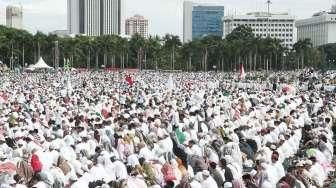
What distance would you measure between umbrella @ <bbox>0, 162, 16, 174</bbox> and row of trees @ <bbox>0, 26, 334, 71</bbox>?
3229 inches

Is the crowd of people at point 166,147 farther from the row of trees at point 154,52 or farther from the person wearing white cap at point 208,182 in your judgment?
the row of trees at point 154,52

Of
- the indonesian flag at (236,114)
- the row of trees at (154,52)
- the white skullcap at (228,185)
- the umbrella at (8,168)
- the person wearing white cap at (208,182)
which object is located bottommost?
the white skullcap at (228,185)

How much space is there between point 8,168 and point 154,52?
Result: 92.6 meters

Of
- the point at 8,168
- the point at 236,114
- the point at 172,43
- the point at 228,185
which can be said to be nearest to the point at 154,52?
the point at 172,43

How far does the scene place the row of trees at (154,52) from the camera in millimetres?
96000

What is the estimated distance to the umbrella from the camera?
43.5 feet

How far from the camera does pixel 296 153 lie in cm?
1719

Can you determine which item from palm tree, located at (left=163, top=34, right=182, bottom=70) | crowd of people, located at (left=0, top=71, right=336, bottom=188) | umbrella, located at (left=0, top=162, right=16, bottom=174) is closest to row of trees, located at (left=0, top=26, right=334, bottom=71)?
palm tree, located at (left=163, top=34, right=182, bottom=70)

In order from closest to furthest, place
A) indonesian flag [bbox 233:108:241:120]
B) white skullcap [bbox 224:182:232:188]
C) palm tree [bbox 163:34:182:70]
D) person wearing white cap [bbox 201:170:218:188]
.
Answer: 1. person wearing white cap [bbox 201:170:218:188]
2. white skullcap [bbox 224:182:232:188]
3. indonesian flag [bbox 233:108:241:120]
4. palm tree [bbox 163:34:182:70]

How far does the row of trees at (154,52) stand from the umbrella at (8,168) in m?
82.0

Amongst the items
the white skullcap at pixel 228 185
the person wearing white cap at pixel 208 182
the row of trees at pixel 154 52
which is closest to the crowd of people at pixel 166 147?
the person wearing white cap at pixel 208 182

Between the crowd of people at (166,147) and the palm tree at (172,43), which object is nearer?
the crowd of people at (166,147)

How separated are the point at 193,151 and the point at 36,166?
145 inches

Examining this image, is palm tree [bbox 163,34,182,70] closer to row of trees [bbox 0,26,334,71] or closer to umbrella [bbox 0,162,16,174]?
row of trees [bbox 0,26,334,71]
